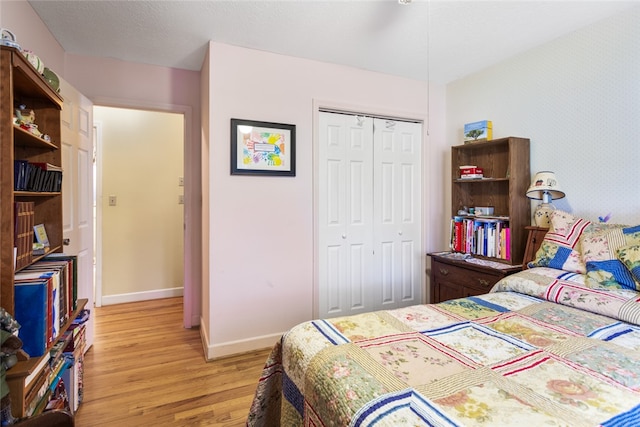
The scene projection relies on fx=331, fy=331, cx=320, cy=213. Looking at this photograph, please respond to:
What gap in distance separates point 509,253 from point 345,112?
1804mm

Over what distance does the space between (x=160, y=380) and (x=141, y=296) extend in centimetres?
202

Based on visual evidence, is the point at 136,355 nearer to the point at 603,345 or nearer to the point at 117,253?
the point at 117,253

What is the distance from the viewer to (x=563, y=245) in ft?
6.76

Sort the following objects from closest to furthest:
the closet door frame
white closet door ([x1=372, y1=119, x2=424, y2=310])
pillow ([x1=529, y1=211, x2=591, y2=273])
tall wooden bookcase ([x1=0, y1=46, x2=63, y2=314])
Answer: tall wooden bookcase ([x1=0, y1=46, x2=63, y2=314]) < pillow ([x1=529, y1=211, x2=591, y2=273]) < the closet door frame < white closet door ([x1=372, y1=119, x2=424, y2=310])

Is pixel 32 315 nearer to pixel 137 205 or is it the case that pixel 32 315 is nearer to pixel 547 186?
pixel 137 205

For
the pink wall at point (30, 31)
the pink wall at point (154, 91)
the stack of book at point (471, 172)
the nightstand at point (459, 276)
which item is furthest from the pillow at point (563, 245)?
the pink wall at point (30, 31)

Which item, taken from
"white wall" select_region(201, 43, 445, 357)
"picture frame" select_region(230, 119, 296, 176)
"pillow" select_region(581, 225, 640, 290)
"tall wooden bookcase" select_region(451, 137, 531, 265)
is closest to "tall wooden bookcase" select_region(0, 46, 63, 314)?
"white wall" select_region(201, 43, 445, 357)

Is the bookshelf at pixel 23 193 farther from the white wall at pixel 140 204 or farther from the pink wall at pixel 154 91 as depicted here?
the white wall at pixel 140 204

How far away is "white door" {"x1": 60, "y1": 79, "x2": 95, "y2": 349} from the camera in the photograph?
2215 millimetres

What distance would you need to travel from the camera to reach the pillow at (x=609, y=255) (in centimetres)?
170

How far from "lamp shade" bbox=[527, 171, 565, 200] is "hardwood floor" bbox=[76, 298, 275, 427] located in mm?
2400

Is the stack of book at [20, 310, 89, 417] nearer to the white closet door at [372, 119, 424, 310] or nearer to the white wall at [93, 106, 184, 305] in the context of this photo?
the white wall at [93, 106, 184, 305]

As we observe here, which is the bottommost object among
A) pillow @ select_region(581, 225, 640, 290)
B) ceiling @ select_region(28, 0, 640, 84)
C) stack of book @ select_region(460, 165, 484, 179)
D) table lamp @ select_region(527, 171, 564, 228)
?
pillow @ select_region(581, 225, 640, 290)

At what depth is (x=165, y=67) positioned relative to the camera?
2.95 meters
